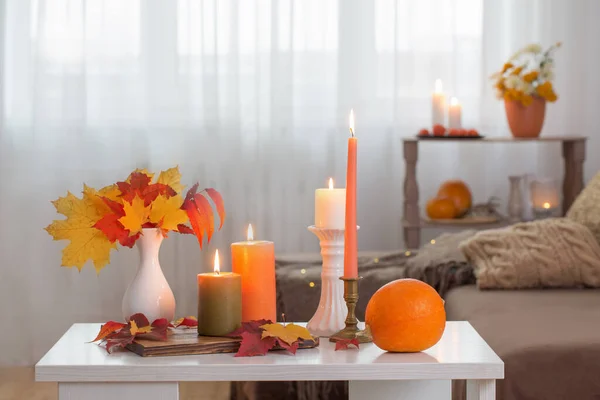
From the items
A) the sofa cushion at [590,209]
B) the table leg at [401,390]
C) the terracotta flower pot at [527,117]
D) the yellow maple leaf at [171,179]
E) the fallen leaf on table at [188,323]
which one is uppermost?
the terracotta flower pot at [527,117]

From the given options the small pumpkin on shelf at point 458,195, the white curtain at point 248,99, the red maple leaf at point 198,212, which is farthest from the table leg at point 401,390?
the white curtain at point 248,99

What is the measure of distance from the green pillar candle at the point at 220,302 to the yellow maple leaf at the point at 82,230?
0.15m

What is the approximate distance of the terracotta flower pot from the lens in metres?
3.10

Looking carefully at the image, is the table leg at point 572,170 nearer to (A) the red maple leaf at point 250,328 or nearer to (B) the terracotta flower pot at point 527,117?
(B) the terracotta flower pot at point 527,117

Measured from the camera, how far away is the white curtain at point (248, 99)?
3396 mm

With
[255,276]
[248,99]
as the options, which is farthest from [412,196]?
[255,276]

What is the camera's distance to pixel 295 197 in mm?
3465

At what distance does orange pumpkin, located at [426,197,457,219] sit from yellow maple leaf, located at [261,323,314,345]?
1.98 metres

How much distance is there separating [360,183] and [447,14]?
69cm

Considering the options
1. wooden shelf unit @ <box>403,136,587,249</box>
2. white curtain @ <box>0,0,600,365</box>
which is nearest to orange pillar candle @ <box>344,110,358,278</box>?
wooden shelf unit @ <box>403,136,587,249</box>

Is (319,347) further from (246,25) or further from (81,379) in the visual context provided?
(246,25)

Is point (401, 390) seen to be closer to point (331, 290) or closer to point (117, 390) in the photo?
point (331, 290)

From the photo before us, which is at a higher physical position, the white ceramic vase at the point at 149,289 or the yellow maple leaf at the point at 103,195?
the yellow maple leaf at the point at 103,195

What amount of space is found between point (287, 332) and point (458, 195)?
6.76ft
